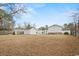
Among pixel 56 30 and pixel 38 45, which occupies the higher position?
pixel 56 30

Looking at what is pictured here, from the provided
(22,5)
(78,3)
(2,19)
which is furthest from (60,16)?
(2,19)

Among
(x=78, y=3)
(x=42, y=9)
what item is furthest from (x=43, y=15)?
(x=78, y=3)

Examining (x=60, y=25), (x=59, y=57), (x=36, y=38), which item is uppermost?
(x=60, y=25)

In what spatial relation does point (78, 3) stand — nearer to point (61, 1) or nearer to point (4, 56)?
point (61, 1)

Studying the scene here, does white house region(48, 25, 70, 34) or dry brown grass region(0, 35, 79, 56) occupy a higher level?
white house region(48, 25, 70, 34)

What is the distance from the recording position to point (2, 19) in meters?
2.05

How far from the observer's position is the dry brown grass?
6.64 ft

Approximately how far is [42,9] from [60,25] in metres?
0.25

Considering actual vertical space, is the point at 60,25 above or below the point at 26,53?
above

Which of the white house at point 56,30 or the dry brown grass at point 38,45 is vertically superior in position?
the white house at point 56,30

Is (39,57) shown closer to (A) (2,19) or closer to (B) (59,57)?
(B) (59,57)

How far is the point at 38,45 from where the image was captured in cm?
204

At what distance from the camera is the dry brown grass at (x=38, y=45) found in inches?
79.7

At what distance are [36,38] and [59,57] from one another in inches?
12.0
